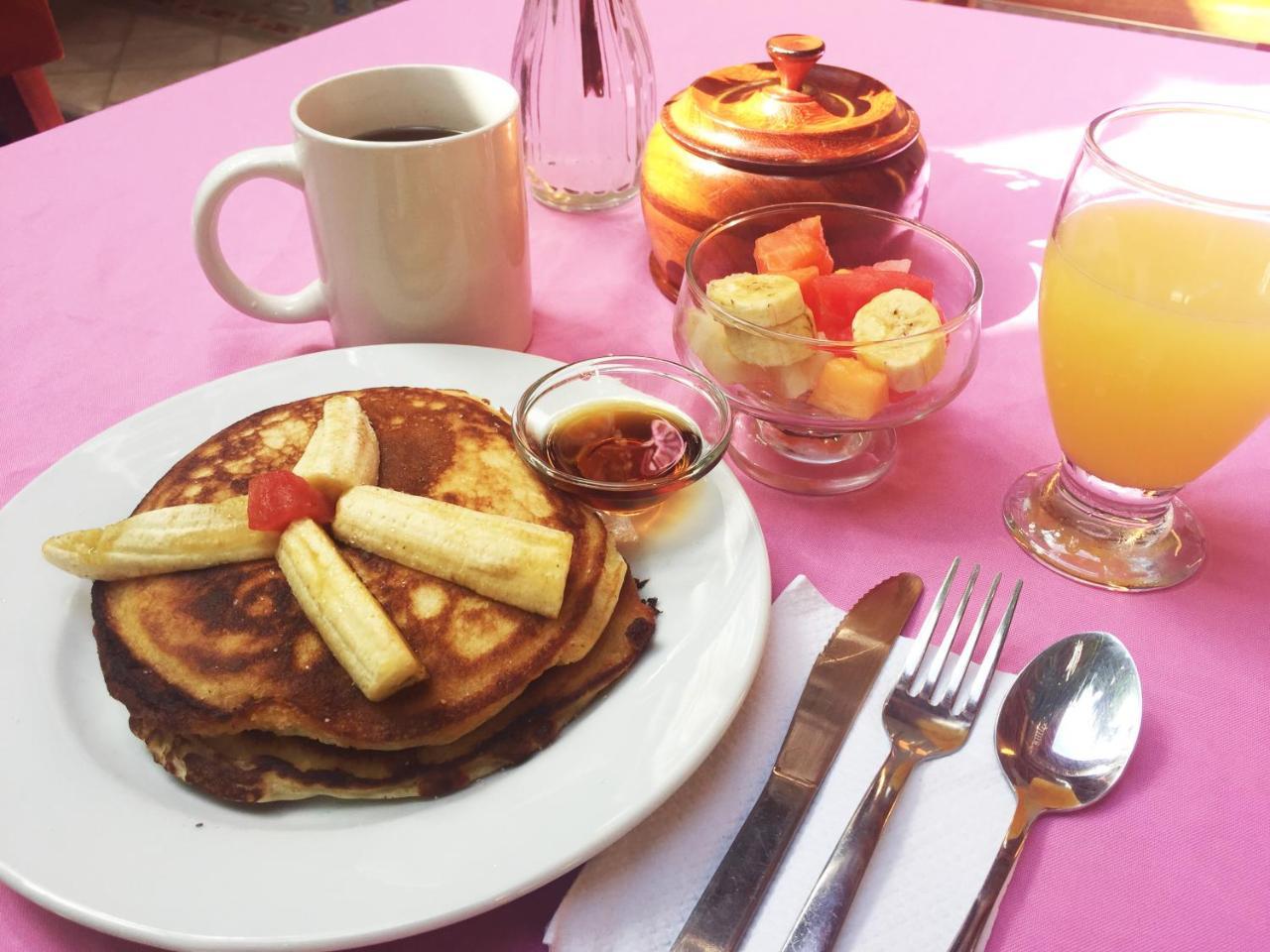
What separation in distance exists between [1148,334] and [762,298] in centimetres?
31

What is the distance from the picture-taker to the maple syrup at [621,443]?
0.87 meters

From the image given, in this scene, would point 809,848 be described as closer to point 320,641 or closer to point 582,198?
point 320,641

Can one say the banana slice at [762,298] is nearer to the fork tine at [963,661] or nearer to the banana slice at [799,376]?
the banana slice at [799,376]

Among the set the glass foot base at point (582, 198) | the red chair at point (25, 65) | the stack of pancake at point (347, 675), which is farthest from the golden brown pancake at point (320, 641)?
the red chair at point (25, 65)

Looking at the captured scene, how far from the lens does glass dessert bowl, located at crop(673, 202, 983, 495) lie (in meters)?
0.86

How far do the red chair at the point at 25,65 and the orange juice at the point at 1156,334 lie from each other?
2284 mm

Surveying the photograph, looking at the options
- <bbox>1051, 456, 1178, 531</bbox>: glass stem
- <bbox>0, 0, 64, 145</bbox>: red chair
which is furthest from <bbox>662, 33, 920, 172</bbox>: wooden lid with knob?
<bbox>0, 0, 64, 145</bbox>: red chair

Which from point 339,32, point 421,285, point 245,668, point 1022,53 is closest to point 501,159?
point 421,285

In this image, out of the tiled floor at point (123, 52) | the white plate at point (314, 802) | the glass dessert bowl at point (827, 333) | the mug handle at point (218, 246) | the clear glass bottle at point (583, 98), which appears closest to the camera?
the white plate at point (314, 802)

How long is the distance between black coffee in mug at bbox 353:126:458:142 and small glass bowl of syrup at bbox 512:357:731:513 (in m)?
0.32

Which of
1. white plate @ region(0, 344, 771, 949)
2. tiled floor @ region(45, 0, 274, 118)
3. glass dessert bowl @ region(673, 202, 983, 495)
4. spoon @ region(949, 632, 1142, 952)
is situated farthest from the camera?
tiled floor @ region(45, 0, 274, 118)

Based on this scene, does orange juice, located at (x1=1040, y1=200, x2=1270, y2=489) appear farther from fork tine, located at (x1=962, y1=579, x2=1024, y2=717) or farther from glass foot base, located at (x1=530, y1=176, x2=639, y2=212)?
glass foot base, located at (x1=530, y1=176, x2=639, y2=212)

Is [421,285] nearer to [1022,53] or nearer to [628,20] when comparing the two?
[628,20]

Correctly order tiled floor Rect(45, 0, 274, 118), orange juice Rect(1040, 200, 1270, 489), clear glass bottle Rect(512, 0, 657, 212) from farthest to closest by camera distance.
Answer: tiled floor Rect(45, 0, 274, 118) → clear glass bottle Rect(512, 0, 657, 212) → orange juice Rect(1040, 200, 1270, 489)
